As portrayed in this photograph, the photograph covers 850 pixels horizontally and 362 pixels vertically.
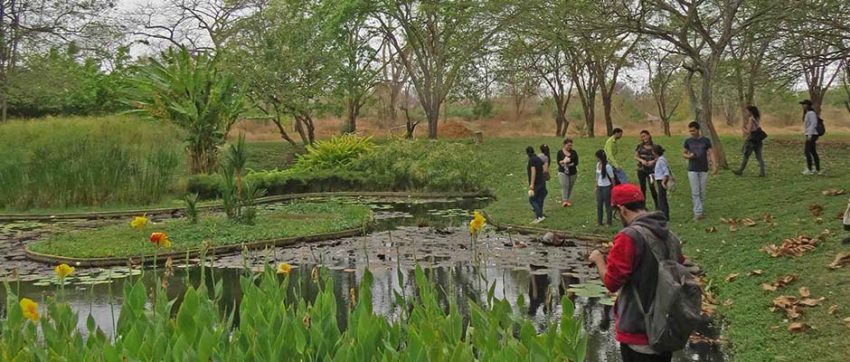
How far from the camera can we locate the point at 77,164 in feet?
57.7

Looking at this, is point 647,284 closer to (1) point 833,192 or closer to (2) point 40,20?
(1) point 833,192

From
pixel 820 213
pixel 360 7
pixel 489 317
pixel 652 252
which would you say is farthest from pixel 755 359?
pixel 360 7

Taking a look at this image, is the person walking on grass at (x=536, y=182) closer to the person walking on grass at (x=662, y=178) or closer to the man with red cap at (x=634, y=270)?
the person walking on grass at (x=662, y=178)

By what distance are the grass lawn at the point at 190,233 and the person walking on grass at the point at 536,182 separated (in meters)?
3.18

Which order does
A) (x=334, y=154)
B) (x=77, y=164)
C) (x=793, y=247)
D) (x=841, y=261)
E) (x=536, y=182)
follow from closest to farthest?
(x=841, y=261), (x=793, y=247), (x=536, y=182), (x=77, y=164), (x=334, y=154)

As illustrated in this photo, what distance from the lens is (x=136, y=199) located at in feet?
60.7

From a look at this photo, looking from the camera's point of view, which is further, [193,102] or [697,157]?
[193,102]

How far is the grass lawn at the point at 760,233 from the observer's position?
5.77 meters

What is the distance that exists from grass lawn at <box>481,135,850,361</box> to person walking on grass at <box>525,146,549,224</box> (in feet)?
0.92

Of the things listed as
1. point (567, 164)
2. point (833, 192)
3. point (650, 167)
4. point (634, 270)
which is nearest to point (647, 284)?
point (634, 270)

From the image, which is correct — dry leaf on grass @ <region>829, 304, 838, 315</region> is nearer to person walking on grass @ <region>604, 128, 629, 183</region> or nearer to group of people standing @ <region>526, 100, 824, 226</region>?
group of people standing @ <region>526, 100, 824, 226</region>

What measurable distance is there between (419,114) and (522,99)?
747 cm

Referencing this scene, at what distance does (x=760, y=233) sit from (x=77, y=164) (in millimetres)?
15068

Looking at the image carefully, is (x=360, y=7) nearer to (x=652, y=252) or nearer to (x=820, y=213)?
(x=820, y=213)
